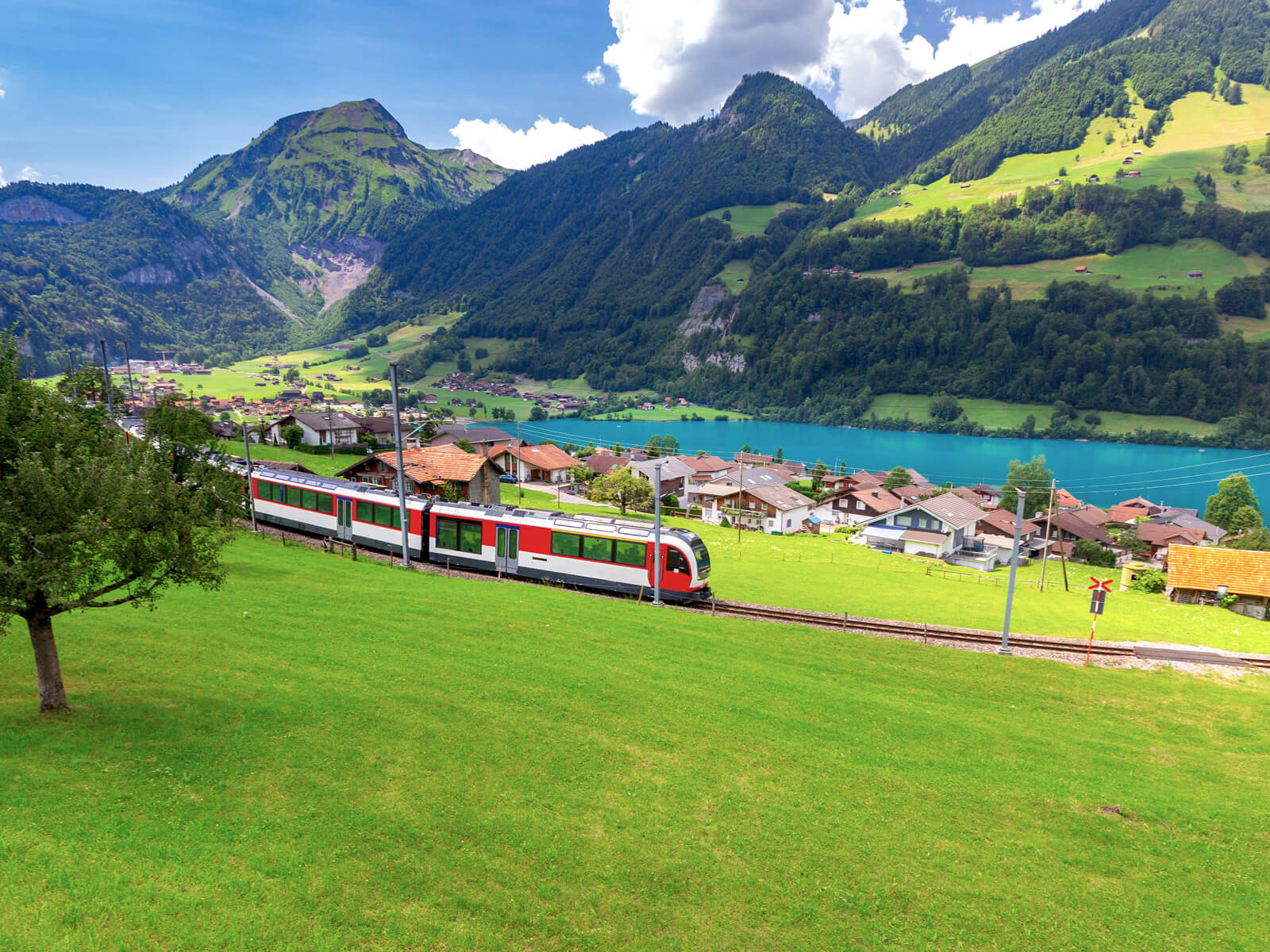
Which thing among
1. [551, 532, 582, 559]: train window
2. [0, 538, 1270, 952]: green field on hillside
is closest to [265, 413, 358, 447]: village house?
[551, 532, 582, 559]: train window

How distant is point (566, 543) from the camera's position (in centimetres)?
3169

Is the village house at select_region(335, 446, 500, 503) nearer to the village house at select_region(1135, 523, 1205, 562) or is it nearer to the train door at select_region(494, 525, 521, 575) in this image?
the train door at select_region(494, 525, 521, 575)

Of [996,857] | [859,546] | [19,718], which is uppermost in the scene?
[19,718]

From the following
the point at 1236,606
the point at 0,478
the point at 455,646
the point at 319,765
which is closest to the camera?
the point at 0,478

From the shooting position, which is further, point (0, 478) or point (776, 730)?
point (776, 730)

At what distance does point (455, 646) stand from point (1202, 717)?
25256 mm

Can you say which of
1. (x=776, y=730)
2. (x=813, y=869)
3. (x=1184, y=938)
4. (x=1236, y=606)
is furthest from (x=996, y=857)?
(x=1236, y=606)

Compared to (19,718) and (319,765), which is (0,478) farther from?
(319,765)

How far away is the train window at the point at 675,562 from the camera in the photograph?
2988cm

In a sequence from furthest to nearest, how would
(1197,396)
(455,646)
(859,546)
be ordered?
(1197,396)
(859,546)
(455,646)

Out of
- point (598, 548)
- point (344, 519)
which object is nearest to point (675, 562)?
point (598, 548)

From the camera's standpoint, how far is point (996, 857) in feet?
38.2

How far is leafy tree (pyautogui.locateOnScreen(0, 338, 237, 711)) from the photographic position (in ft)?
31.3

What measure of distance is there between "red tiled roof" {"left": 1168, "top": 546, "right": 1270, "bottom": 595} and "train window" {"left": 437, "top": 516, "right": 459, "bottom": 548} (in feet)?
192
